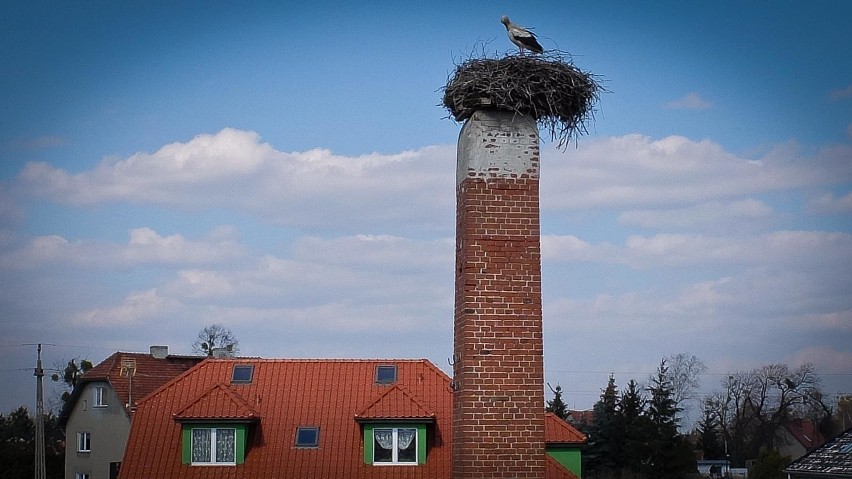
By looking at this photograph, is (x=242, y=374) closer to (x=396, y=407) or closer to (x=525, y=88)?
(x=396, y=407)

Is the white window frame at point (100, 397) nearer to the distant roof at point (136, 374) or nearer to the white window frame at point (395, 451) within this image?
the distant roof at point (136, 374)

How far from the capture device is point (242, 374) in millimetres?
26562

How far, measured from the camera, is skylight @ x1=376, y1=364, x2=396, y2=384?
26.3 metres

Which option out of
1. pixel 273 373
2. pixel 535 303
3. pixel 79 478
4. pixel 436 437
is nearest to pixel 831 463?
pixel 436 437

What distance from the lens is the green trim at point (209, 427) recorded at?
928 inches

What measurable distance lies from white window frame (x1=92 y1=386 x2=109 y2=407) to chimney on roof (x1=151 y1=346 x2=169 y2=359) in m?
1.98

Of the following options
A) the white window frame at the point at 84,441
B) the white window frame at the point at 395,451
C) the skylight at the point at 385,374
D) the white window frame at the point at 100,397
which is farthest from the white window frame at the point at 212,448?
the white window frame at the point at 84,441

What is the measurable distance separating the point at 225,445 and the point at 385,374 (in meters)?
4.50

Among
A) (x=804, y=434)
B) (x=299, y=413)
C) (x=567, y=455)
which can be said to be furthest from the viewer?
(x=804, y=434)

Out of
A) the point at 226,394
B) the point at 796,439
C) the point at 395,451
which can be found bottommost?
the point at 796,439

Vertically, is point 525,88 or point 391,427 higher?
point 525,88

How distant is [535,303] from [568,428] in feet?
55.9

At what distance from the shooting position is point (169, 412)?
2480 centimetres

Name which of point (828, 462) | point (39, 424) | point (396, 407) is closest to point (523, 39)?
point (396, 407)
